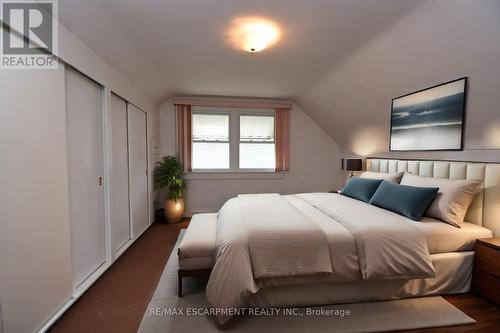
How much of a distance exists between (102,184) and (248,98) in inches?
121

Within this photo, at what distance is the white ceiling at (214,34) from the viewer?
71.7 inches

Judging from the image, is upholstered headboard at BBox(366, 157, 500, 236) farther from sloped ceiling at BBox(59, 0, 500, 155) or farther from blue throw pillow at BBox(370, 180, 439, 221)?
blue throw pillow at BBox(370, 180, 439, 221)

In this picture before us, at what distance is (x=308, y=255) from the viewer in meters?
1.73

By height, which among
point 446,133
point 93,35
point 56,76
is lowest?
point 446,133

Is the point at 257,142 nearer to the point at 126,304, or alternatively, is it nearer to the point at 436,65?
the point at 436,65

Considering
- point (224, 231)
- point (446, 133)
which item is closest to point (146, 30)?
point (224, 231)

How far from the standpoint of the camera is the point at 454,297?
199 centimetres

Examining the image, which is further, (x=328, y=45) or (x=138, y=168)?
(x=138, y=168)

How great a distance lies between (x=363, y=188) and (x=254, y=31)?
89.3 inches

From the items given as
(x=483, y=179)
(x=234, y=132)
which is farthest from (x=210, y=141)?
(x=483, y=179)

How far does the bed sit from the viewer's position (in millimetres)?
1688

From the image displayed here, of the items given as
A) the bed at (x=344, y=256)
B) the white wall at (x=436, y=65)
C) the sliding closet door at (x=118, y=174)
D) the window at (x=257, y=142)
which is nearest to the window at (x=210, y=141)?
the window at (x=257, y=142)

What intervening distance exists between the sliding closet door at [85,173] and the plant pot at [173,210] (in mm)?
1689

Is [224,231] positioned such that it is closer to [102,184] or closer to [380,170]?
[102,184]
